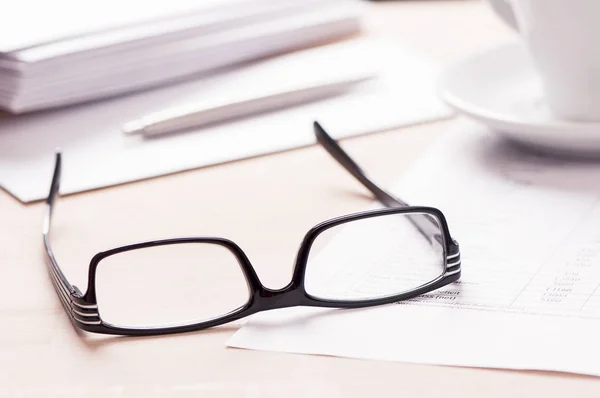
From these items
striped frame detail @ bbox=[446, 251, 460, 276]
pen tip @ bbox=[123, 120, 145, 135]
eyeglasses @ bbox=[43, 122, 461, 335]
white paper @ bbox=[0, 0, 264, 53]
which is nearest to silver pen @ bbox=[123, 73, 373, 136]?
pen tip @ bbox=[123, 120, 145, 135]

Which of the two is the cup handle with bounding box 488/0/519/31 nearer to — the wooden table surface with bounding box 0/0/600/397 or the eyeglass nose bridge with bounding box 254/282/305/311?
the wooden table surface with bounding box 0/0/600/397

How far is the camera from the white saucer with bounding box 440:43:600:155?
549mm

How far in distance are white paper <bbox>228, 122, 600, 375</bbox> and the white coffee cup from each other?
0.05 meters

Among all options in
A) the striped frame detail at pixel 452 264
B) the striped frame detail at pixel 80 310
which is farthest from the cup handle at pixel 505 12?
the striped frame detail at pixel 80 310

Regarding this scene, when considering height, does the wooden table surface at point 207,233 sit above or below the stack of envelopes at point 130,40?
below

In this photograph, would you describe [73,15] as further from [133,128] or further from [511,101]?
[511,101]

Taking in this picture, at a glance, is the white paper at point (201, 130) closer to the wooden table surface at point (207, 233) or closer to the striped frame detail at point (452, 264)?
the wooden table surface at point (207, 233)

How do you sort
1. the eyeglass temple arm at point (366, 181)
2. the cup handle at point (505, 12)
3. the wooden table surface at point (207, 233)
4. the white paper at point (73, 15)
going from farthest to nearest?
the white paper at point (73, 15) < the cup handle at point (505, 12) < the eyeglass temple arm at point (366, 181) < the wooden table surface at point (207, 233)

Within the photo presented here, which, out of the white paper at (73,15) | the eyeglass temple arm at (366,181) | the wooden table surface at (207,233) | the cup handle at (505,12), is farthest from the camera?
the white paper at (73,15)

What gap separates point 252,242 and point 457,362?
177 millimetres

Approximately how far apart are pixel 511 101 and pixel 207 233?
0.26m

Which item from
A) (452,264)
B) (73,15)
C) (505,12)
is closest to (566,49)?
(505,12)

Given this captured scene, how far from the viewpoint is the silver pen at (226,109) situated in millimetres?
700

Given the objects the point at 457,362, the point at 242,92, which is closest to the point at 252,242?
the point at 457,362
